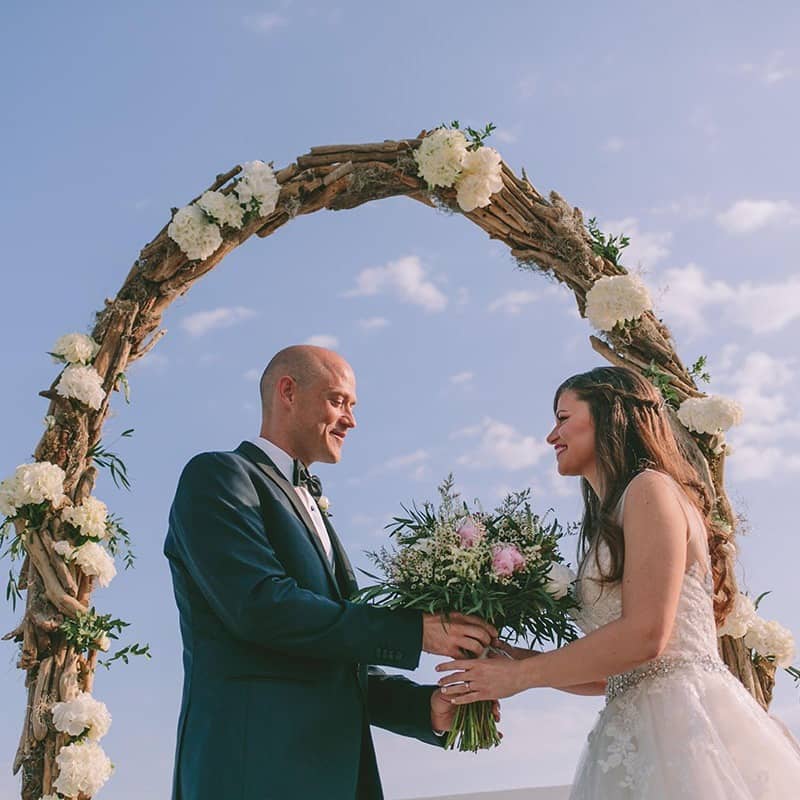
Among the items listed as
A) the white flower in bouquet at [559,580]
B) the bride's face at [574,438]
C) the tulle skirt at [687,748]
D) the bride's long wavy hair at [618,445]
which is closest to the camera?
the tulle skirt at [687,748]

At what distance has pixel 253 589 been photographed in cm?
407

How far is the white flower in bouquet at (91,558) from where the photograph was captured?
19.4ft

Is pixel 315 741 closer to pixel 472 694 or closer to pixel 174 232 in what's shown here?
pixel 472 694

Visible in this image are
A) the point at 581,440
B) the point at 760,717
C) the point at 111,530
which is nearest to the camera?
the point at 760,717

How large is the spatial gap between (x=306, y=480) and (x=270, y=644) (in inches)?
37.6

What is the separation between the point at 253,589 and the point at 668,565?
164 cm

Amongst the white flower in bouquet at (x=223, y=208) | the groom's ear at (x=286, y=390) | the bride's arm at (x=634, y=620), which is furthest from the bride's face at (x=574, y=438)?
the white flower in bouquet at (x=223, y=208)

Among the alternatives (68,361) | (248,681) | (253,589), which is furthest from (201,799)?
(68,361)

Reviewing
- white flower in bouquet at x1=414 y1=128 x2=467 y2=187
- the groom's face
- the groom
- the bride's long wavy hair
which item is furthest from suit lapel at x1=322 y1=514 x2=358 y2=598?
white flower in bouquet at x1=414 y1=128 x2=467 y2=187

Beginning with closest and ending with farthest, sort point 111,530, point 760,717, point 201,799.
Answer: point 201,799 < point 760,717 < point 111,530

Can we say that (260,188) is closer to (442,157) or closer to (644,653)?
(442,157)

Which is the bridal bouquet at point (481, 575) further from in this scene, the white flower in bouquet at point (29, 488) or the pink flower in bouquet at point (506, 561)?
the white flower in bouquet at point (29, 488)

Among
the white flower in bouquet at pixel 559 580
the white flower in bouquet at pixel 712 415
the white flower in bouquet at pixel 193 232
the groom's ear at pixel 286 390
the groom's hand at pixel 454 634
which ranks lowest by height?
the groom's hand at pixel 454 634

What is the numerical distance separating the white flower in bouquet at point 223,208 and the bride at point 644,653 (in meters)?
2.72
